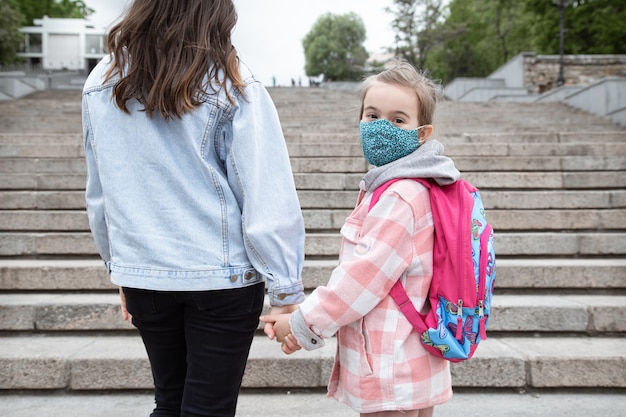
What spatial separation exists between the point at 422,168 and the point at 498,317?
2449 mm

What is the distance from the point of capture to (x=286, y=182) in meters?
1.51

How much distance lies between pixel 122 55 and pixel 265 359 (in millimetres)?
2163

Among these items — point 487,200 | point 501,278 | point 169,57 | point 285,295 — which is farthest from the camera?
point 487,200

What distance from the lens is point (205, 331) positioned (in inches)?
57.6

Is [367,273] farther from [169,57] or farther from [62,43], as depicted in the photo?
[62,43]

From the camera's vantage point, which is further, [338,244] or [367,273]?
[338,244]

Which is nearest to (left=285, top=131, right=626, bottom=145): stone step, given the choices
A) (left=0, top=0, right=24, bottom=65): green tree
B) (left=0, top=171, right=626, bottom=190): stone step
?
(left=0, top=171, right=626, bottom=190): stone step

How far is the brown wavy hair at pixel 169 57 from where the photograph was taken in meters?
1.38

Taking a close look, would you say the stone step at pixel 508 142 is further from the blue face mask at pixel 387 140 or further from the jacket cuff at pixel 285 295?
the jacket cuff at pixel 285 295

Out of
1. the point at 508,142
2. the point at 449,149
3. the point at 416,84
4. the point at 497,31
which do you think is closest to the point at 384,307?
the point at 416,84

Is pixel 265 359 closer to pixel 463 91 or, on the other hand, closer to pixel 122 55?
pixel 122 55

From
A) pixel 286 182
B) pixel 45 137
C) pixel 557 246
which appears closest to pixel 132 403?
pixel 286 182

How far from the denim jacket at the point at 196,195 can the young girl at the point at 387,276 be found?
17 centimetres

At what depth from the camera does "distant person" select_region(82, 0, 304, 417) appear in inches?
55.7
